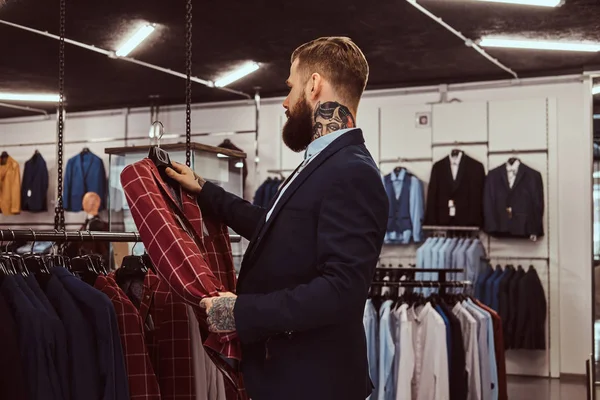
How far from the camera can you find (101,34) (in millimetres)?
7535

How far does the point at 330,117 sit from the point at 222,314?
600 millimetres

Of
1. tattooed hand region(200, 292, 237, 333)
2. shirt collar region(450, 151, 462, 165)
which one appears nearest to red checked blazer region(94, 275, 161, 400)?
tattooed hand region(200, 292, 237, 333)

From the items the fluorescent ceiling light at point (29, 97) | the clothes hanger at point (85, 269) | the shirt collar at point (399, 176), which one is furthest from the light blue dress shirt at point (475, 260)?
the clothes hanger at point (85, 269)

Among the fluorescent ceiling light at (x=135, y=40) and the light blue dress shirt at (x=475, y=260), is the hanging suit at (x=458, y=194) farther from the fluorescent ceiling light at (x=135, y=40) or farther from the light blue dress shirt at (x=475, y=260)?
the fluorescent ceiling light at (x=135, y=40)

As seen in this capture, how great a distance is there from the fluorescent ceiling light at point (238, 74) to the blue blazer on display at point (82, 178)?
2.71 meters

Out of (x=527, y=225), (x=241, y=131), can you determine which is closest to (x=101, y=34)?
(x=241, y=131)

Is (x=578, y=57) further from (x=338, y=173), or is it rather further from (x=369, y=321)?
(x=338, y=173)

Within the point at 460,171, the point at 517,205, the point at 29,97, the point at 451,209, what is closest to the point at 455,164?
the point at 460,171

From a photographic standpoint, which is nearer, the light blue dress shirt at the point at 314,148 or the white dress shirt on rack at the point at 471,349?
the light blue dress shirt at the point at 314,148

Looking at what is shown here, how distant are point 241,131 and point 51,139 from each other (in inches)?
140

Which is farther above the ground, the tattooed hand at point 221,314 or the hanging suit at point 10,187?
the hanging suit at point 10,187

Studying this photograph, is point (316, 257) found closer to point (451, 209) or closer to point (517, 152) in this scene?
point (451, 209)

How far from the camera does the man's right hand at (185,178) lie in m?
2.29

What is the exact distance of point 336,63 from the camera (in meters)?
2.00
